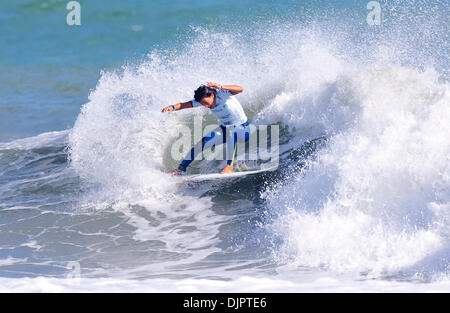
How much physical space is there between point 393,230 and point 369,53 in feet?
22.1

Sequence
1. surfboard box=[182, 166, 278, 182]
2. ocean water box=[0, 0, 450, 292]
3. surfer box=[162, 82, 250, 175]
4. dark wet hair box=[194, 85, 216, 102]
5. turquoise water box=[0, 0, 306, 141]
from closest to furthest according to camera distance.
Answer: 1. ocean water box=[0, 0, 450, 292]
2. dark wet hair box=[194, 85, 216, 102]
3. surfer box=[162, 82, 250, 175]
4. surfboard box=[182, 166, 278, 182]
5. turquoise water box=[0, 0, 306, 141]

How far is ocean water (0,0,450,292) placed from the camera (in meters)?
5.84

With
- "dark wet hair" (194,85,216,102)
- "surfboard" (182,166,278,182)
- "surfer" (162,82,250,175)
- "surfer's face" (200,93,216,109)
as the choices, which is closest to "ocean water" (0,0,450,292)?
"surfboard" (182,166,278,182)

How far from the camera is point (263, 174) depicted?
9.08 meters

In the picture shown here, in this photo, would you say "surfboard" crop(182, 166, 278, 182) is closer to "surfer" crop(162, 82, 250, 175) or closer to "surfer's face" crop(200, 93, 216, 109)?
Answer: "surfer" crop(162, 82, 250, 175)

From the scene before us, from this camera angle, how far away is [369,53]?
12109mm

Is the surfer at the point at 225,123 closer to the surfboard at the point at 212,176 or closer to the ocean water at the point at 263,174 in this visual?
the surfboard at the point at 212,176

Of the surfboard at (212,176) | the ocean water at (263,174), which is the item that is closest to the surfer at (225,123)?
the surfboard at (212,176)

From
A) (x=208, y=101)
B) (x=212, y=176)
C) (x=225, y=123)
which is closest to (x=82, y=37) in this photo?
(x=225, y=123)

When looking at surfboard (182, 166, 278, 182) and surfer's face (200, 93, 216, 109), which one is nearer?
surfer's face (200, 93, 216, 109)

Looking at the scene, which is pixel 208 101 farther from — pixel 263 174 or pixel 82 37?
pixel 82 37
